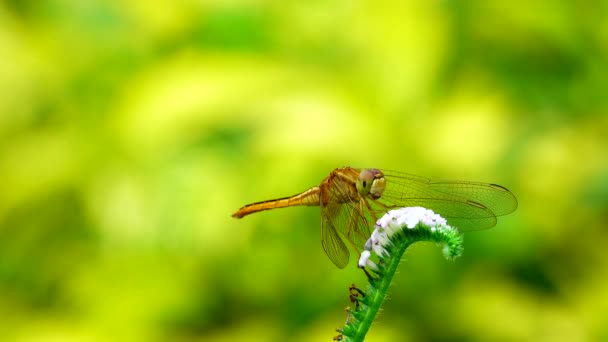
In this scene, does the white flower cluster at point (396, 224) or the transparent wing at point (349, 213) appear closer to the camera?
the white flower cluster at point (396, 224)

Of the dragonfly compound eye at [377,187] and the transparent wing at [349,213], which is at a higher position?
the dragonfly compound eye at [377,187]

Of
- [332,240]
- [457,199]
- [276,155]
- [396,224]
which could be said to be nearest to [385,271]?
[396,224]

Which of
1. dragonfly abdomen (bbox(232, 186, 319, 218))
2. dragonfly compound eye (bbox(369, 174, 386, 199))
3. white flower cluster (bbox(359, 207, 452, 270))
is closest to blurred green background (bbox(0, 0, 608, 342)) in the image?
dragonfly abdomen (bbox(232, 186, 319, 218))

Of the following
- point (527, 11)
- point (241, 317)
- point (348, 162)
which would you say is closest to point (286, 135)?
point (348, 162)

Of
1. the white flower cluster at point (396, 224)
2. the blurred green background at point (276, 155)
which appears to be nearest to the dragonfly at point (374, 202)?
the white flower cluster at point (396, 224)

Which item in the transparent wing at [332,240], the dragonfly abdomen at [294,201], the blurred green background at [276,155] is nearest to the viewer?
the transparent wing at [332,240]

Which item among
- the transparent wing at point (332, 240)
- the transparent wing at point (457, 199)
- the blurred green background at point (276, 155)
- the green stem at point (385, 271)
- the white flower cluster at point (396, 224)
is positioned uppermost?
the blurred green background at point (276, 155)

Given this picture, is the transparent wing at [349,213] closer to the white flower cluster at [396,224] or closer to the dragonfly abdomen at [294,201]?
the dragonfly abdomen at [294,201]
